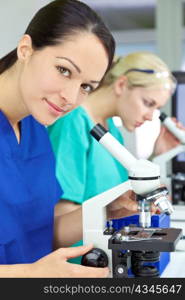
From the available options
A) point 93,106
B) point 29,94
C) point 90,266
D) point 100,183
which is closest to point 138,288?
point 90,266

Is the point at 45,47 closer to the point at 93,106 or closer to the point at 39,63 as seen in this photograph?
the point at 39,63

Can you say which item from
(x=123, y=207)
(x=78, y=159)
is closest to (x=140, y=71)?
(x=78, y=159)

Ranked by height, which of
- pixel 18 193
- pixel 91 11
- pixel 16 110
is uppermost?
pixel 91 11

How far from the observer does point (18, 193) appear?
117 cm

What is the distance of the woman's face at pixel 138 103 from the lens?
1.90m

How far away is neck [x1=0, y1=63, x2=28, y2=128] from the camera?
1184 millimetres

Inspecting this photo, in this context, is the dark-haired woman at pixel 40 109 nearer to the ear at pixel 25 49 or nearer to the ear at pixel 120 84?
the ear at pixel 25 49

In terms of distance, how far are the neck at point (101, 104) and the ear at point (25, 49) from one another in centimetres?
75

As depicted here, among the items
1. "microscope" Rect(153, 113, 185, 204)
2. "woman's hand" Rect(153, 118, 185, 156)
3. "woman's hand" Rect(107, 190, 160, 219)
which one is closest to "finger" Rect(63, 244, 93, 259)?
"woman's hand" Rect(107, 190, 160, 219)

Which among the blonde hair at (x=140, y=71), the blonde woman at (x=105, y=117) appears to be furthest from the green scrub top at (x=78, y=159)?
the blonde hair at (x=140, y=71)

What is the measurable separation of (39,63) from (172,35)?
2484 mm

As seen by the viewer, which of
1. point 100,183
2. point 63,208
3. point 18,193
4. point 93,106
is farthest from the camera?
point 93,106

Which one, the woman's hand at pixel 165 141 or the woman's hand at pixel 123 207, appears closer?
the woman's hand at pixel 123 207

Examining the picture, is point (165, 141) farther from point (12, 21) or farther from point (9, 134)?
point (9, 134)
